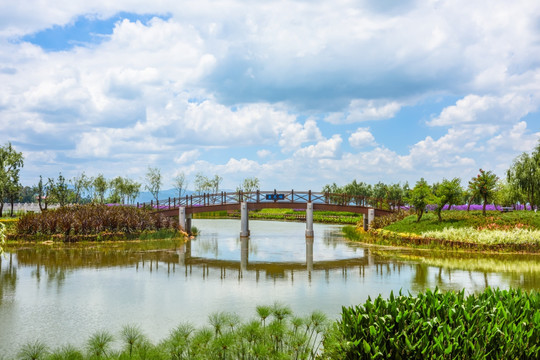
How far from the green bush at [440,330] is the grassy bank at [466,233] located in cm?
2180

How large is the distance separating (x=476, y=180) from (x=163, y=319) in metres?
28.6

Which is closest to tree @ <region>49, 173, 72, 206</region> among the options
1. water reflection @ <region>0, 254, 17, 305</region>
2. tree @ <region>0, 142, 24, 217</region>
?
tree @ <region>0, 142, 24, 217</region>

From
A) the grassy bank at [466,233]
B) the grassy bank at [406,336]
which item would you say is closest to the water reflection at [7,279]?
the grassy bank at [406,336]

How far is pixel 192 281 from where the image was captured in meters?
17.7

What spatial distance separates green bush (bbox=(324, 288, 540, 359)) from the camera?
6332 millimetres

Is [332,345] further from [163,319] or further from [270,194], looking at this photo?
[270,194]

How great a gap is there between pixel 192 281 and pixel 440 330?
1275 centimetres

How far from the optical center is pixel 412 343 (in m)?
6.57

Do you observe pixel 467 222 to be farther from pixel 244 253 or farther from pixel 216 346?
pixel 216 346

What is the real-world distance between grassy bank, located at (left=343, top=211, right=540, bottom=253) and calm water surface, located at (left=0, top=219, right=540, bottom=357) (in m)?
2.39

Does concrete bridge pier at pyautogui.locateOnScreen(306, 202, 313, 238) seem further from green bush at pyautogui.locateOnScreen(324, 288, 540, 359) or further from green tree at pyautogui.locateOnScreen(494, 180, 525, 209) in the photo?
green bush at pyautogui.locateOnScreen(324, 288, 540, 359)

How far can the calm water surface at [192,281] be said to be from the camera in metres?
11.8

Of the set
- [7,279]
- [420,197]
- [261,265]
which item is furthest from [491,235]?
[7,279]

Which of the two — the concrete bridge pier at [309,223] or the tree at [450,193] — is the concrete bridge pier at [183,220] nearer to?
the concrete bridge pier at [309,223]
